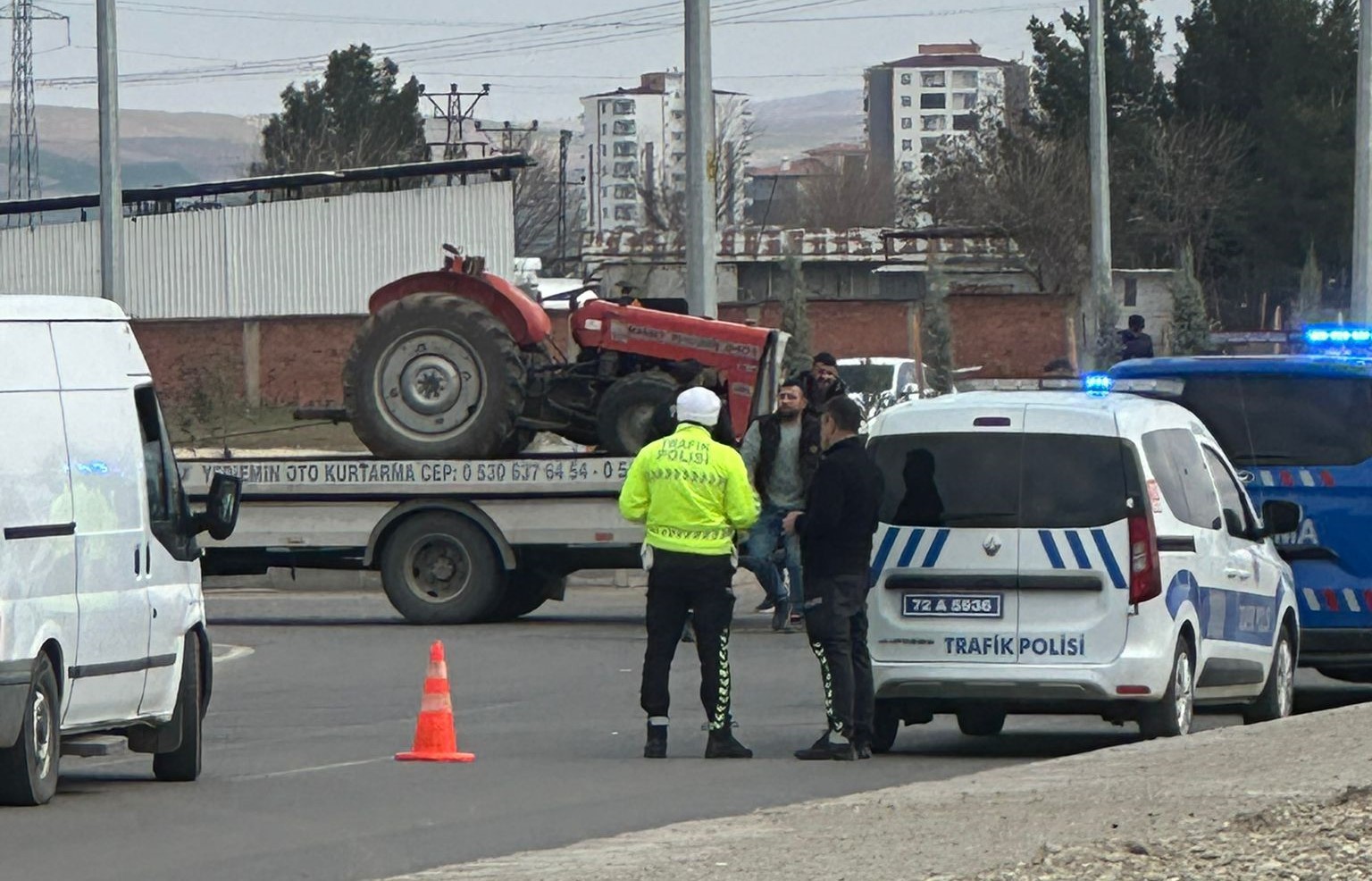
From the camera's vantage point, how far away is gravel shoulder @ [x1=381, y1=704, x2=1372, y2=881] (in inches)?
303

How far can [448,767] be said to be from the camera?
11.8 metres

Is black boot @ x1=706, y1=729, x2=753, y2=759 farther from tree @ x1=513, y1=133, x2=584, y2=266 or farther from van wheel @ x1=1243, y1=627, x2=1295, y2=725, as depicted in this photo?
tree @ x1=513, y1=133, x2=584, y2=266

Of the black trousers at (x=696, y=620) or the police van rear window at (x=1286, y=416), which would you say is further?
the police van rear window at (x=1286, y=416)

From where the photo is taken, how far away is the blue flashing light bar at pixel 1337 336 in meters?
15.3

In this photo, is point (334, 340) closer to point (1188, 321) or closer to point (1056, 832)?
point (1188, 321)

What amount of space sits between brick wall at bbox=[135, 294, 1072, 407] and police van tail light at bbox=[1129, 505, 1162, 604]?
3980 centimetres

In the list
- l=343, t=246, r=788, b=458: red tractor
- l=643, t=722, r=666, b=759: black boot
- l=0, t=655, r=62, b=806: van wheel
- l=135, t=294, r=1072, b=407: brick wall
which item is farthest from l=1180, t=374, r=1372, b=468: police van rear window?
l=135, t=294, r=1072, b=407: brick wall

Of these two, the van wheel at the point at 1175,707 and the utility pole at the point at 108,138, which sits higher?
the utility pole at the point at 108,138

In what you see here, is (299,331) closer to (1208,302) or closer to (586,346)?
(1208,302)

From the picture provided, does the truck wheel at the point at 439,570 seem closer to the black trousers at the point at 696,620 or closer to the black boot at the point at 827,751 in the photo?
the black trousers at the point at 696,620

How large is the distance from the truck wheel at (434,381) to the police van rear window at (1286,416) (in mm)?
7247

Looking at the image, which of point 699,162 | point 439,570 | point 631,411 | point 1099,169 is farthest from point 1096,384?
point 1099,169

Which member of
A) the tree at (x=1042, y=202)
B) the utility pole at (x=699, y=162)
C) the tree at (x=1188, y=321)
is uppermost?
the tree at (x=1042, y=202)

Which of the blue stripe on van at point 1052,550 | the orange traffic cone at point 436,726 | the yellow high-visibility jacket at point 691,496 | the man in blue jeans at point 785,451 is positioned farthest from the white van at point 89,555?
the man in blue jeans at point 785,451
